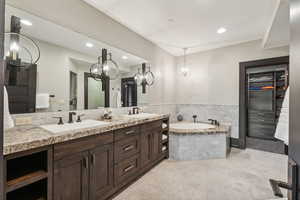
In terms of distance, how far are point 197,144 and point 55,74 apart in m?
2.69

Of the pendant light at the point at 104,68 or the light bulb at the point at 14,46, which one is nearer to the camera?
the light bulb at the point at 14,46

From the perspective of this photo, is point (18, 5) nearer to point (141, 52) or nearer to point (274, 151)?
point (141, 52)

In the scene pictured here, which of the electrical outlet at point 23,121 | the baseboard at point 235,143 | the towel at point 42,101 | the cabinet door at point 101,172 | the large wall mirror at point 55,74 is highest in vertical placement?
the large wall mirror at point 55,74

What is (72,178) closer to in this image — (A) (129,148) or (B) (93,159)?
(B) (93,159)

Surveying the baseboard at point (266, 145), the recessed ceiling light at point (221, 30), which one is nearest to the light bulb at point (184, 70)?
the recessed ceiling light at point (221, 30)

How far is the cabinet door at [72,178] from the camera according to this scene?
48.9 inches

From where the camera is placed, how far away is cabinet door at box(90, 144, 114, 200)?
1.52m

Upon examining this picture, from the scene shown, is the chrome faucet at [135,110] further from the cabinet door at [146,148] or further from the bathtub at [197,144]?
the bathtub at [197,144]

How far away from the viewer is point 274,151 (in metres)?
3.33

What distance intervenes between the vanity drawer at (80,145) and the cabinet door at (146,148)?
0.69m

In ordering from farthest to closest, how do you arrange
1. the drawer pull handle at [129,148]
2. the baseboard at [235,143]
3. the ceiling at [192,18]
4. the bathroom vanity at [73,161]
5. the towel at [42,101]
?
the baseboard at [235,143] → the ceiling at [192,18] → the drawer pull handle at [129,148] → the towel at [42,101] → the bathroom vanity at [73,161]

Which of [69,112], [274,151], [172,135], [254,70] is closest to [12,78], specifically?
[69,112]

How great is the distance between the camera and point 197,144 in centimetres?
293

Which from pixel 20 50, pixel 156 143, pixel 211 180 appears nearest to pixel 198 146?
pixel 211 180
